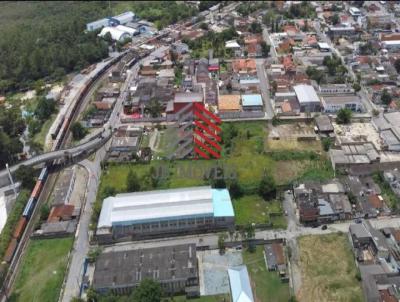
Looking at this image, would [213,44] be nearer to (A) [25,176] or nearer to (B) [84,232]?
(A) [25,176]

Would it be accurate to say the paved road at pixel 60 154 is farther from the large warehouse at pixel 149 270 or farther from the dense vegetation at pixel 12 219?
Answer: the large warehouse at pixel 149 270

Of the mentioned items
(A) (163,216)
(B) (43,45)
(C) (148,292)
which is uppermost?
(C) (148,292)

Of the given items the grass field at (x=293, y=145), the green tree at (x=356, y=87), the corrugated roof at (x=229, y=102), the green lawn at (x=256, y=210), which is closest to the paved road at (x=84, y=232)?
the green lawn at (x=256, y=210)

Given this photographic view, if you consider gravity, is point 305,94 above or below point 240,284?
below

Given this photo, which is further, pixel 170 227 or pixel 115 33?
pixel 115 33

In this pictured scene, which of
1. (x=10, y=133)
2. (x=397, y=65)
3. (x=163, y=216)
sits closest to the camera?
(x=163, y=216)

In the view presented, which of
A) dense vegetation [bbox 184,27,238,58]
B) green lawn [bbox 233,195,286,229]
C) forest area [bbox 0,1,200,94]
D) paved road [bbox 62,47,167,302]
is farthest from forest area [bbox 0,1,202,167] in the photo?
green lawn [bbox 233,195,286,229]

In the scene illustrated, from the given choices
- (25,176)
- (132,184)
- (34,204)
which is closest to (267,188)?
(132,184)

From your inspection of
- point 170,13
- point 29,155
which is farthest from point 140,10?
point 29,155
